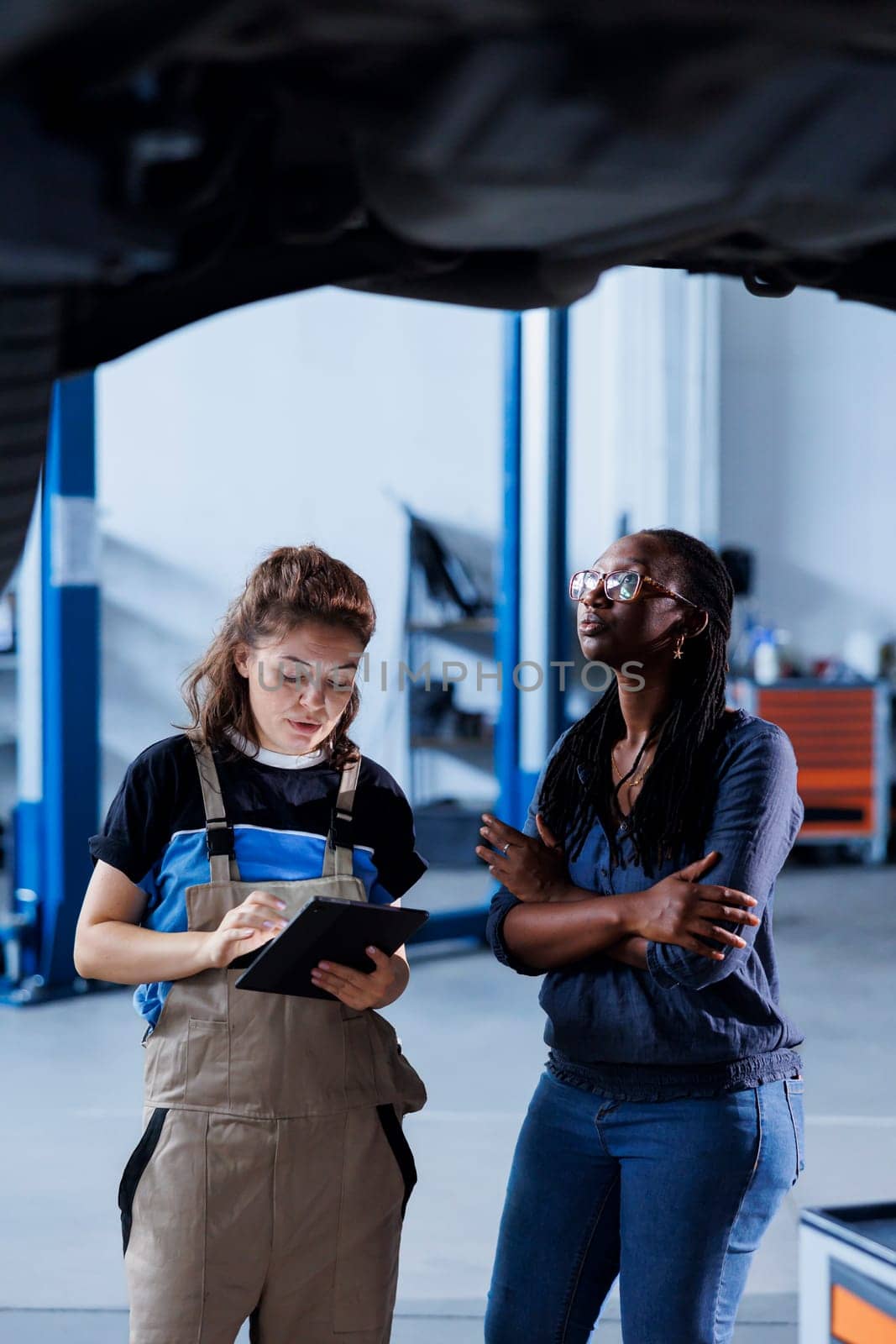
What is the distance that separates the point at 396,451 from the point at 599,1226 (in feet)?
18.5

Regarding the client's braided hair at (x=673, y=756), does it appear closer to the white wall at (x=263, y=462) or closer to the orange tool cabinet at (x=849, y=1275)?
the orange tool cabinet at (x=849, y=1275)

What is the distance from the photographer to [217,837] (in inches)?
53.2

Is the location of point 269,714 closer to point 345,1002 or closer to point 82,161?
point 345,1002

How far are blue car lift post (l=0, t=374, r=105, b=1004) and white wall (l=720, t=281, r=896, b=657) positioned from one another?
4329mm

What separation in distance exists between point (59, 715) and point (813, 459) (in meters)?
4.89

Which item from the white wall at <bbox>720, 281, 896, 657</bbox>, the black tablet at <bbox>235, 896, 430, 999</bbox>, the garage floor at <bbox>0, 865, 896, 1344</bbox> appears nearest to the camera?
the black tablet at <bbox>235, 896, 430, 999</bbox>

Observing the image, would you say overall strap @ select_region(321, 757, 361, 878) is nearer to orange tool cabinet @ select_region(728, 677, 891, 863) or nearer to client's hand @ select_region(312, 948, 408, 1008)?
client's hand @ select_region(312, 948, 408, 1008)

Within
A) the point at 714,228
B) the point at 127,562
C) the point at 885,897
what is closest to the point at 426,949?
the point at 885,897

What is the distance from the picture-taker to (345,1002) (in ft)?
4.40

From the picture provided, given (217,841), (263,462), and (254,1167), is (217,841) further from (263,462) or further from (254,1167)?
(263,462)

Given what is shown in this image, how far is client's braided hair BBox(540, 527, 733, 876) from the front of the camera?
142cm

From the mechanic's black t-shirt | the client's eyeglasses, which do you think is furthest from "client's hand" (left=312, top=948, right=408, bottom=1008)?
the client's eyeglasses

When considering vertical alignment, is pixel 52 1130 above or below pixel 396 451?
below

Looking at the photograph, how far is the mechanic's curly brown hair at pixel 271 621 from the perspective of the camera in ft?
4.62
